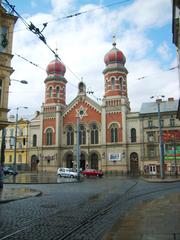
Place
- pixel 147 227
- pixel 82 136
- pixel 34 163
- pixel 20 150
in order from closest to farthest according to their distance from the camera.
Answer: pixel 147 227
pixel 82 136
pixel 34 163
pixel 20 150

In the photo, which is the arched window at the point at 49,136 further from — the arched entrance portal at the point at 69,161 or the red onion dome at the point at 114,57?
the red onion dome at the point at 114,57

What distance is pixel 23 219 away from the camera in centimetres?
950

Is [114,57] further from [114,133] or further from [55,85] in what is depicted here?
[114,133]

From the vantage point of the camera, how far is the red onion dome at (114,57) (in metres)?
63.0

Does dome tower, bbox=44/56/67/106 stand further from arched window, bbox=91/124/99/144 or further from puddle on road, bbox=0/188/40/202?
puddle on road, bbox=0/188/40/202

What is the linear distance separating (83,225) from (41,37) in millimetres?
7767

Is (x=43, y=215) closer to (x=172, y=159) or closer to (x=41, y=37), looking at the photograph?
(x=41, y=37)

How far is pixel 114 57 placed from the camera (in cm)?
6303

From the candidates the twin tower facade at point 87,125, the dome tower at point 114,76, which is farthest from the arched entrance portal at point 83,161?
the dome tower at point 114,76

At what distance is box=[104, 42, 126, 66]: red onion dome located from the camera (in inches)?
2482

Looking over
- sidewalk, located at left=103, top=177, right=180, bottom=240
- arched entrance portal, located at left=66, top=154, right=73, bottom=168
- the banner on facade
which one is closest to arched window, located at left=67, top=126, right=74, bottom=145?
arched entrance portal, located at left=66, top=154, right=73, bottom=168

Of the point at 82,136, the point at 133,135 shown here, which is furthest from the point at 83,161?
the point at 133,135

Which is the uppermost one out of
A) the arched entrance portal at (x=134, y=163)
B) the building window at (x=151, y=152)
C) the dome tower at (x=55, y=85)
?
the dome tower at (x=55, y=85)

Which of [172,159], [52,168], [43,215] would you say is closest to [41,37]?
[43,215]
